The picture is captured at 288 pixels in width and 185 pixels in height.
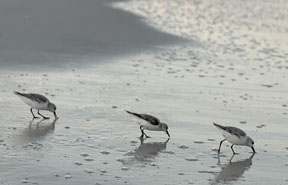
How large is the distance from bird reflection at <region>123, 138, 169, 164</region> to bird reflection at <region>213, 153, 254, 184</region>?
99cm

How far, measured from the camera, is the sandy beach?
8773 mm

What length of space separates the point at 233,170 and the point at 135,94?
4.37 m

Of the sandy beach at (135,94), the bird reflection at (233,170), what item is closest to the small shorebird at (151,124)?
the sandy beach at (135,94)

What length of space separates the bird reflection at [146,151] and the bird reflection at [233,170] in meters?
0.99

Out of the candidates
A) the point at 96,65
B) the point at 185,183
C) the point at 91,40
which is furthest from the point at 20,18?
the point at 185,183

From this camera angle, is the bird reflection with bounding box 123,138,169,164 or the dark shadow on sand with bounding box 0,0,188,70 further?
the dark shadow on sand with bounding box 0,0,188,70

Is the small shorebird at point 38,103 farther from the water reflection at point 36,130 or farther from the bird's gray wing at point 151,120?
the bird's gray wing at point 151,120

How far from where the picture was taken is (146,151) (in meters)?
9.66

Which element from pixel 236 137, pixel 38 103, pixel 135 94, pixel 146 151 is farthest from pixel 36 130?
pixel 135 94

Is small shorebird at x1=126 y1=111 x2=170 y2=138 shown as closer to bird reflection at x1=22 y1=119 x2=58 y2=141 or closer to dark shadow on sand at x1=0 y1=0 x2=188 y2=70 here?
bird reflection at x1=22 y1=119 x2=58 y2=141

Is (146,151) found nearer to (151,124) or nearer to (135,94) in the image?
(151,124)

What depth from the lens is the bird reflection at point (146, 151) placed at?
9.20 meters

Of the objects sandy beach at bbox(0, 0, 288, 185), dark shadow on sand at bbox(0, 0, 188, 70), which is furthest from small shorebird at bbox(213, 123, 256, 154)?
dark shadow on sand at bbox(0, 0, 188, 70)

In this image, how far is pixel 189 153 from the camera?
955cm
